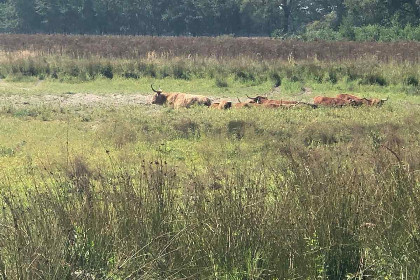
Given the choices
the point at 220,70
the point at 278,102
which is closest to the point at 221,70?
the point at 220,70

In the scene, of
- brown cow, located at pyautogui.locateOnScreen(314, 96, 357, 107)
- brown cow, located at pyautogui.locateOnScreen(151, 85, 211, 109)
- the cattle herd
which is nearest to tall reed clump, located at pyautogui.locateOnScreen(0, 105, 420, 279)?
the cattle herd

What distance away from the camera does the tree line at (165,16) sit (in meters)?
55.9

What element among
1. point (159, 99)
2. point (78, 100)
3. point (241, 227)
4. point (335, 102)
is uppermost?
point (241, 227)

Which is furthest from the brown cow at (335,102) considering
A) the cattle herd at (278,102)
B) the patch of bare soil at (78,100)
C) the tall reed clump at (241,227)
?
the tall reed clump at (241,227)

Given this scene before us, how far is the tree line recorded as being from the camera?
55.9 metres

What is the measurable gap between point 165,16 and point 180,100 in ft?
130

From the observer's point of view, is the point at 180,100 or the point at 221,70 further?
the point at 221,70

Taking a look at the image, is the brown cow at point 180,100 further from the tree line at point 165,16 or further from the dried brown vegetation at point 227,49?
the tree line at point 165,16

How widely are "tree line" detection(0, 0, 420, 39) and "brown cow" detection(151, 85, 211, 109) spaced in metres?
38.1

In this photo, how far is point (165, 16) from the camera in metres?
55.9

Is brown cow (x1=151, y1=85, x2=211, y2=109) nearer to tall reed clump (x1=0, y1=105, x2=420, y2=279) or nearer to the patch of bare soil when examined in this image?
the patch of bare soil

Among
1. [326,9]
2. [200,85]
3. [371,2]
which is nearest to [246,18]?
[326,9]

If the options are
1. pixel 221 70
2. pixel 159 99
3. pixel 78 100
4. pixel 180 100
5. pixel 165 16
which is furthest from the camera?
pixel 165 16

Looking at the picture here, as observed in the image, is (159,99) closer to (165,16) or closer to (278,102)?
(278,102)
